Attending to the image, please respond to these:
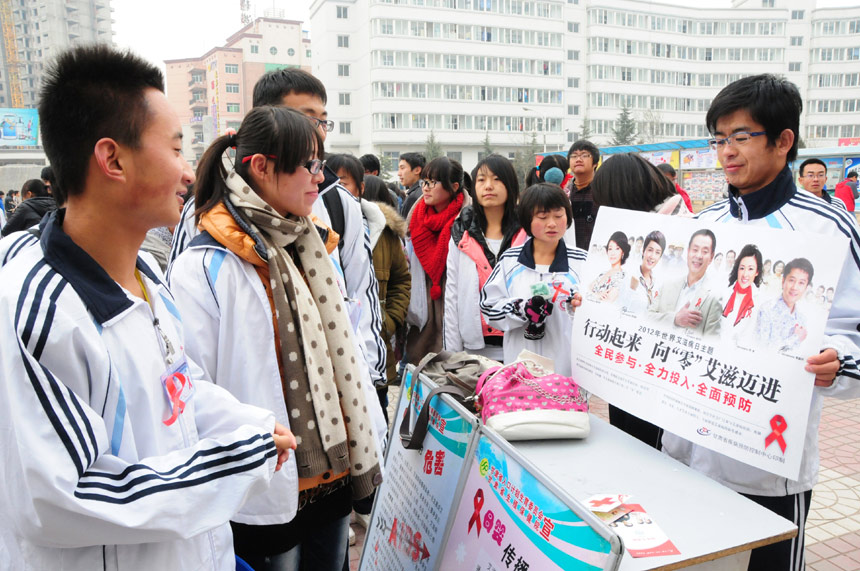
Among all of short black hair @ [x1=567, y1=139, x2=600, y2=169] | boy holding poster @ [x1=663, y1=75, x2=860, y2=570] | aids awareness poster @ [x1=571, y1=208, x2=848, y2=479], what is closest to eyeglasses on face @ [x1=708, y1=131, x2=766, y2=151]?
boy holding poster @ [x1=663, y1=75, x2=860, y2=570]

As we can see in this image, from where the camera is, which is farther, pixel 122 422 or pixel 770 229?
pixel 770 229

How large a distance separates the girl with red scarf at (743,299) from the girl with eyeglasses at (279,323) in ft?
4.32

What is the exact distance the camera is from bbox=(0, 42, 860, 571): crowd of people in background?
110 cm

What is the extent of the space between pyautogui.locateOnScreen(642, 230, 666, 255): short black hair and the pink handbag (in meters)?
0.64

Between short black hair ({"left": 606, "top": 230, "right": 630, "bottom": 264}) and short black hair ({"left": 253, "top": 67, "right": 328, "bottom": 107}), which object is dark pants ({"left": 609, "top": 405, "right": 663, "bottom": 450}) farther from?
short black hair ({"left": 253, "top": 67, "right": 328, "bottom": 107})

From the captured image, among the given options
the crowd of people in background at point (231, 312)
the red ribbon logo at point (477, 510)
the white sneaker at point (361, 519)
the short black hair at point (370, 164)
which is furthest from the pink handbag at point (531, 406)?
the short black hair at point (370, 164)

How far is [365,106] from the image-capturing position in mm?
52969

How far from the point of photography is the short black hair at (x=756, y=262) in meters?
1.95

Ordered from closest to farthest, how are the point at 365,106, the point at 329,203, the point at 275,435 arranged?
1. the point at 275,435
2. the point at 329,203
3. the point at 365,106

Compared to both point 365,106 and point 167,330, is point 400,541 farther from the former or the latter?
point 365,106

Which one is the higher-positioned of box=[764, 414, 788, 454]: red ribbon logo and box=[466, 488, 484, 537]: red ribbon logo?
box=[764, 414, 788, 454]: red ribbon logo

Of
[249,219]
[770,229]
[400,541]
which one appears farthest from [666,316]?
[249,219]

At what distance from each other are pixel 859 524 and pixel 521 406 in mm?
2903

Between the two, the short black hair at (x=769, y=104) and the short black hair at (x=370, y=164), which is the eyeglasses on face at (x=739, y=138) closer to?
the short black hair at (x=769, y=104)
